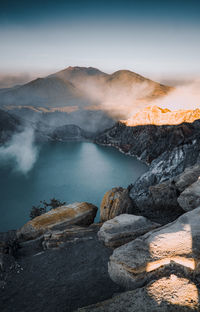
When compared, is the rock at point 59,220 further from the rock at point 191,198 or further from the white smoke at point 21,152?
the white smoke at point 21,152

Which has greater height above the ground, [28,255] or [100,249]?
[100,249]

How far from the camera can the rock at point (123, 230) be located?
23.0 feet

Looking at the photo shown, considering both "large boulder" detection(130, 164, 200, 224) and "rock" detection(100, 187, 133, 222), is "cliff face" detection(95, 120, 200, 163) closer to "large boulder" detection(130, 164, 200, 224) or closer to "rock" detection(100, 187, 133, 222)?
"large boulder" detection(130, 164, 200, 224)

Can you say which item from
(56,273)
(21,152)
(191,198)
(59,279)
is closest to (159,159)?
(191,198)

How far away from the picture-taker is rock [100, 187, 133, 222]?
1091 centimetres

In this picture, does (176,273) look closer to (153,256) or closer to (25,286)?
(153,256)

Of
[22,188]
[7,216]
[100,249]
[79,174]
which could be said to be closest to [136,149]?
[79,174]

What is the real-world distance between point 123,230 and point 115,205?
3750 mm

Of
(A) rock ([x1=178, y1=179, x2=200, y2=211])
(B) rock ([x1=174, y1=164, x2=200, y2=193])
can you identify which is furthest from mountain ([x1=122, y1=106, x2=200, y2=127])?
(A) rock ([x1=178, y1=179, x2=200, y2=211])

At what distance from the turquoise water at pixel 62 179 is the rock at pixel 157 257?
24843 mm

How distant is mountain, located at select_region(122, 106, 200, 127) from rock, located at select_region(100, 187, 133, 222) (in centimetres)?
6105

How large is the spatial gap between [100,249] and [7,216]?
86.7 ft

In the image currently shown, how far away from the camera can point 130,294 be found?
4035 mm

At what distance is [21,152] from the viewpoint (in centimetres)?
7719
